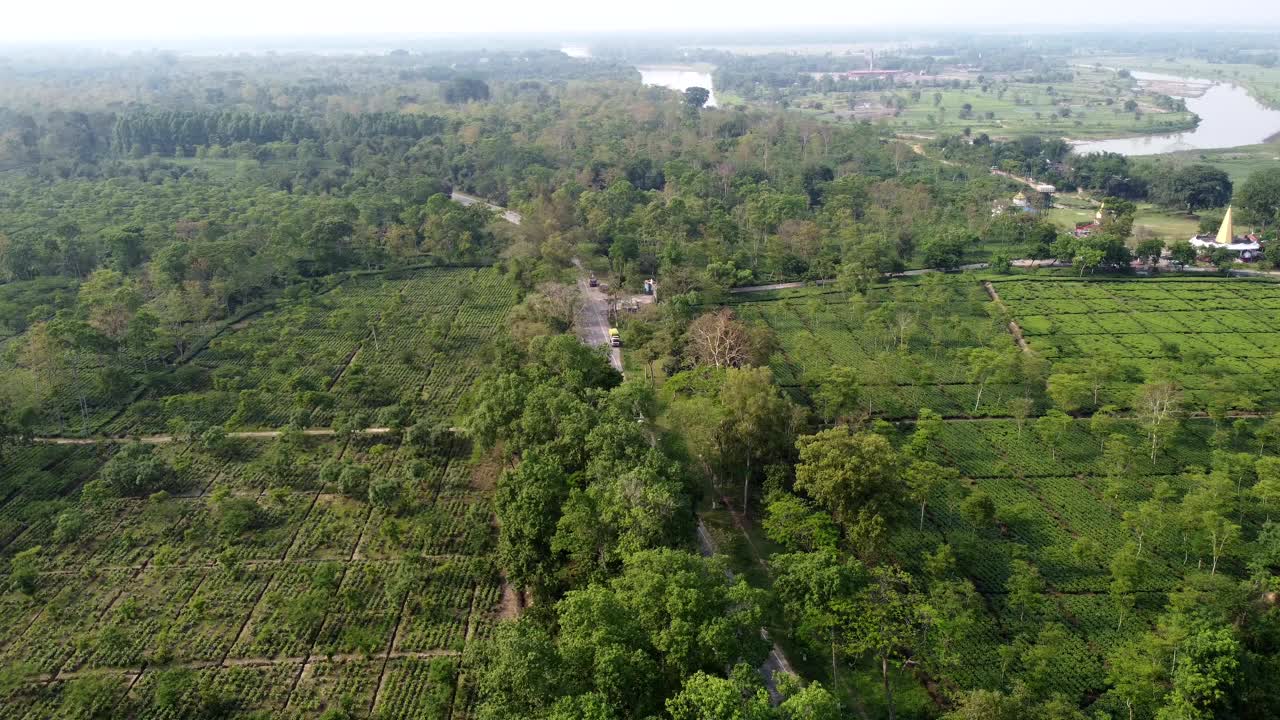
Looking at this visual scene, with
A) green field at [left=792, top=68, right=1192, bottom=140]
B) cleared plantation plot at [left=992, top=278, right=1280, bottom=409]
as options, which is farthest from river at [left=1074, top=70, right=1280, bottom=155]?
cleared plantation plot at [left=992, top=278, right=1280, bottom=409]

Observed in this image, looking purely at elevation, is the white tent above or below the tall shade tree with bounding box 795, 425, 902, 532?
above

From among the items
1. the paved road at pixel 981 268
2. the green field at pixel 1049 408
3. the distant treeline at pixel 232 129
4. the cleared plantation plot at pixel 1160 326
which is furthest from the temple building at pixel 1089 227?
the distant treeline at pixel 232 129

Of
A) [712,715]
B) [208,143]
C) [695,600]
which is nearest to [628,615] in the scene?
[695,600]

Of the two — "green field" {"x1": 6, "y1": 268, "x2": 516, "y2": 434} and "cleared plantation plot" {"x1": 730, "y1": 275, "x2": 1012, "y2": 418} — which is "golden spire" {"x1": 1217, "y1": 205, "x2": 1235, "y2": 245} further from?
"green field" {"x1": 6, "y1": 268, "x2": 516, "y2": 434}

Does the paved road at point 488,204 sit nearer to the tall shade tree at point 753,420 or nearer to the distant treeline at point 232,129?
the distant treeline at point 232,129

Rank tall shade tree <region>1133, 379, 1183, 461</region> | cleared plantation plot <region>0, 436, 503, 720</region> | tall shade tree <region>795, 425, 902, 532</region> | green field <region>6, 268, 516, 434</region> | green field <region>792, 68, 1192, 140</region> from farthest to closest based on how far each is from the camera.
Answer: green field <region>792, 68, 1192, 140</region>, green field <region>6, 268, 516, 434</region>, tall shade tree <region>1133, 379, 1183, 461</region>, tall shade tree <region>795, 425, 902, 532</region>, cleared plantation plot <region>0, 436, 503, 720</region>

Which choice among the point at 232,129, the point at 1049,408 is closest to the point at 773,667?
the point at 1049,408
